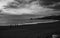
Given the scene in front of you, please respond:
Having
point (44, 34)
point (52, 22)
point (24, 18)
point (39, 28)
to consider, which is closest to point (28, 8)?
point (24, 18)

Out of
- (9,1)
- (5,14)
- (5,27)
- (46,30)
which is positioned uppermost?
(9,1)

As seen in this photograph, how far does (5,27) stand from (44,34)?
2.83 ft

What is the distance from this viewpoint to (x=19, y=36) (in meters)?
1.50

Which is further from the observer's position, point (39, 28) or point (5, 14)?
point (39, 28)

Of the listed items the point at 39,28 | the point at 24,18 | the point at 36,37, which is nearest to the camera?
the point at 24,18

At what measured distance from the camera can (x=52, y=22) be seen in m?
1.49

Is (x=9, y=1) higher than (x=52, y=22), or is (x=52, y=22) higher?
(x=9, y=1)

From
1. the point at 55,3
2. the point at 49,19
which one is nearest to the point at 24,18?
the point at 49,19

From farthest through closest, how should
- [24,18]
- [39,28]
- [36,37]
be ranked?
[36,37]
[39,28]
[24,18]

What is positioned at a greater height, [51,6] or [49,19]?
[51,6]

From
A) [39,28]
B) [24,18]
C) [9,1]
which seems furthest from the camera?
[39,28]

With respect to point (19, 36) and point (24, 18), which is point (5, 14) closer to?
point (24, 18)

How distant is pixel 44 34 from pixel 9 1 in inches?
40.5

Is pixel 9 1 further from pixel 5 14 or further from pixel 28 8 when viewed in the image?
pixel 28 8
